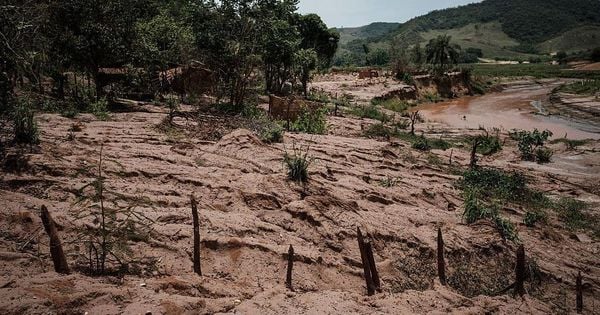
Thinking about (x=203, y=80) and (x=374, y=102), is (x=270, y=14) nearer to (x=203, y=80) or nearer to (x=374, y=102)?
(x=203, y=80)

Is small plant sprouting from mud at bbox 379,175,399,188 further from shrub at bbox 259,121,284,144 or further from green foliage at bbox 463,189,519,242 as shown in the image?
shrub at bbox 259,121,284,144

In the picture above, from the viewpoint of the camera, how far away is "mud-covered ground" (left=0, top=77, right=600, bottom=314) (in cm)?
470

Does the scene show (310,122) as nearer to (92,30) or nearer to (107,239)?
(92,30)

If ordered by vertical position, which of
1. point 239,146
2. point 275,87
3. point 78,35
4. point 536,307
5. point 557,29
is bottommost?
point 536,307

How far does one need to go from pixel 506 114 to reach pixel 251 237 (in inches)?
1325

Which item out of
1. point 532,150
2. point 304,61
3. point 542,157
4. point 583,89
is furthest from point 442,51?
point 542,157

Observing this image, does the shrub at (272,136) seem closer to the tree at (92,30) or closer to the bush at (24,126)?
the bush at (24,126)

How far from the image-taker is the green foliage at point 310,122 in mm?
15375

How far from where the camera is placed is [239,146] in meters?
10.8

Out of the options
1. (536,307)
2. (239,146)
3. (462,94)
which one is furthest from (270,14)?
(462,94)

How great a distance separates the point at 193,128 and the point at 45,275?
8.47m

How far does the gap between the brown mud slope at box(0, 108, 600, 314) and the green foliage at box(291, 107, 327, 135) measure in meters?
3.51

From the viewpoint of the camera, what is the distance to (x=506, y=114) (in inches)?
1340

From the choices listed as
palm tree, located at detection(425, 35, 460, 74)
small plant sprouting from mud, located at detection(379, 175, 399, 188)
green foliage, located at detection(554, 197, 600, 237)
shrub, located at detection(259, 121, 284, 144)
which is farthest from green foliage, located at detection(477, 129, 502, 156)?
palm tree, located at detection(425, 35, 460, 74)
